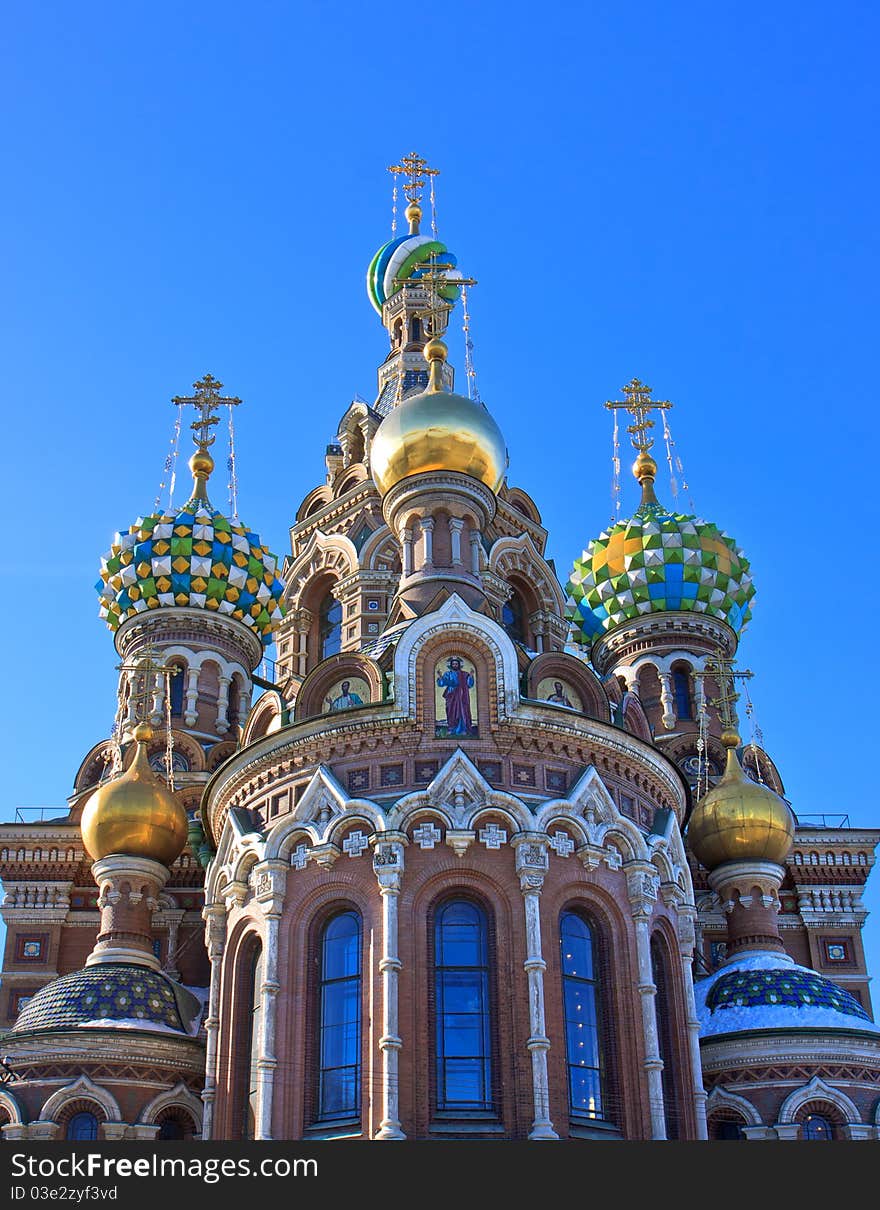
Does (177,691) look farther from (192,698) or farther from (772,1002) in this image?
(772,1002)

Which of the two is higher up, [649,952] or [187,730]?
[187,730]

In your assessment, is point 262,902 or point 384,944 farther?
point 262,902

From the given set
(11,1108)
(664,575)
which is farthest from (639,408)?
(11,1108)

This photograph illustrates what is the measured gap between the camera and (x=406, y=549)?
16703 mm

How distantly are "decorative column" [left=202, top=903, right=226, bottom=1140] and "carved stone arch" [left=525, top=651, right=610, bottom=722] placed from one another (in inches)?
160

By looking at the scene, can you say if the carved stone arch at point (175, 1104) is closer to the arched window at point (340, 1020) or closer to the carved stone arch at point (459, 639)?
the arched window at point (340, 1020)

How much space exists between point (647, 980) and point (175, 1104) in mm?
5022

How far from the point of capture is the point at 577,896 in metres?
14.0

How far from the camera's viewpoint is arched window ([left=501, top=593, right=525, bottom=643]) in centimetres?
2012

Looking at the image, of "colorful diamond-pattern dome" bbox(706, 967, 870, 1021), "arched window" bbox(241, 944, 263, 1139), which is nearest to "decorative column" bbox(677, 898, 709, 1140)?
"colorful diamond-pattern dome" bbox(706, 967, 870, 1021)

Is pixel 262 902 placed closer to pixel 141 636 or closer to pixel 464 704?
pixel 464 704

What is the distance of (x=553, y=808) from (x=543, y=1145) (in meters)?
3.76

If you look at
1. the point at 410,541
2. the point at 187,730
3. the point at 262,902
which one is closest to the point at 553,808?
the point at 262,902

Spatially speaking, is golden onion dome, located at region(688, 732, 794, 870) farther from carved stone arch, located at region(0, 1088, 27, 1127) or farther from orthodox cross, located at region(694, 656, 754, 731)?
carved stone arch, located at region(0, 1088, 27, 1127)
